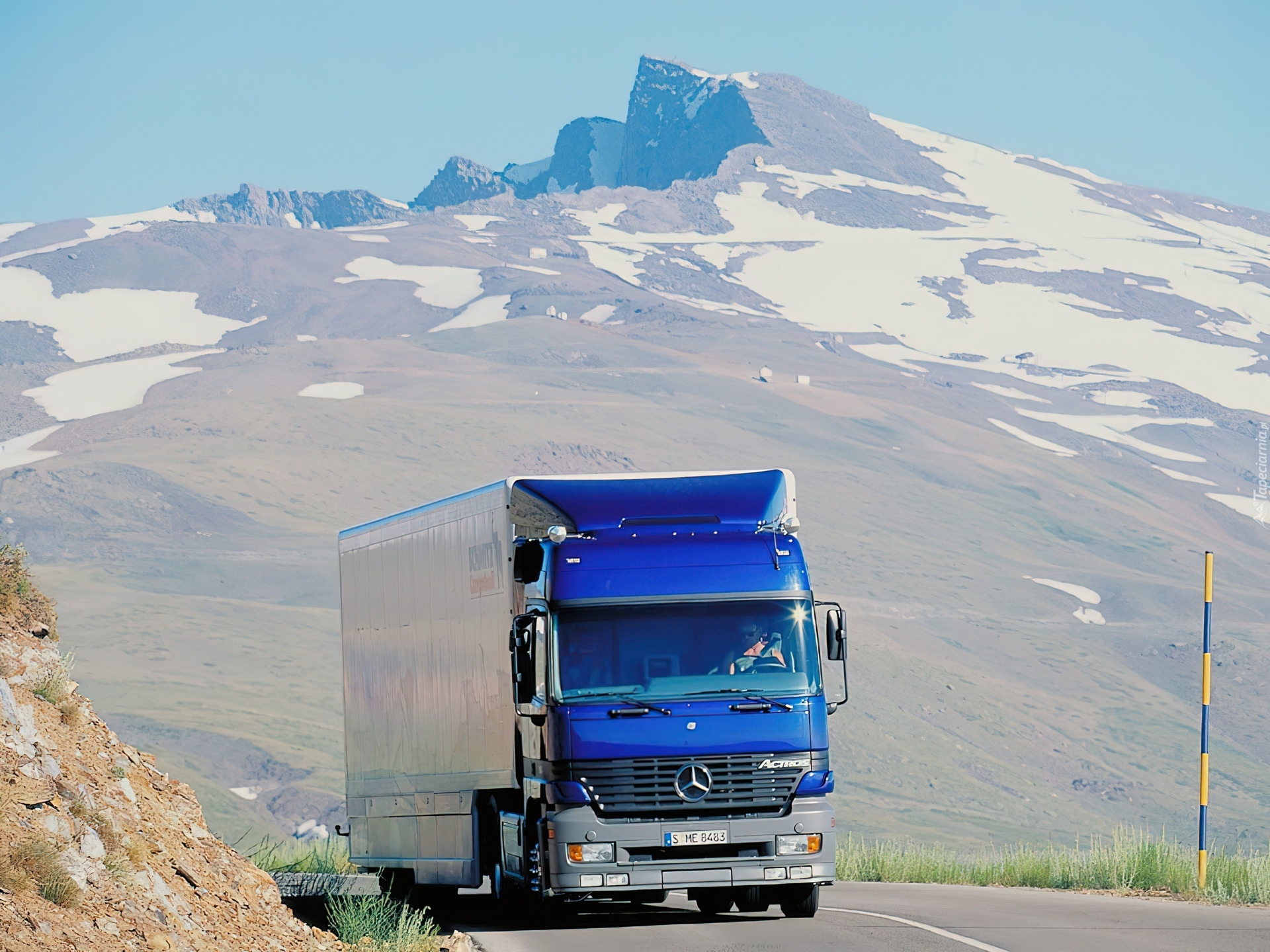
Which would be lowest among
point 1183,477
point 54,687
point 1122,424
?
point 54,687

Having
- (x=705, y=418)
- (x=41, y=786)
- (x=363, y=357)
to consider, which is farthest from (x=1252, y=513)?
(x=41, y=786)

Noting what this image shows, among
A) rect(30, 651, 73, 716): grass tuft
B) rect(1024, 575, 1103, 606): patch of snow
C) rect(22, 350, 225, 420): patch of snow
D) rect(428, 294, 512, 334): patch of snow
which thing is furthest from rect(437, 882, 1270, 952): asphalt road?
rect(428, 294, 512, 334): patch of snow

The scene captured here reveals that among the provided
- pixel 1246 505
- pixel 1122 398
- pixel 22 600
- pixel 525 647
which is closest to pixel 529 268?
pixel 1122 398

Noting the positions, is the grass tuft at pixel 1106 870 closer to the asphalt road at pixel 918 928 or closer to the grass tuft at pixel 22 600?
the asphalt road at pixel 918 928

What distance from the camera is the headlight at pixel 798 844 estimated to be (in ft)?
44.5

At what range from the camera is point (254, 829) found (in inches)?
1939

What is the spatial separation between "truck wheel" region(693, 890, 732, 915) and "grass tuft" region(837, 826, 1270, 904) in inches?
180

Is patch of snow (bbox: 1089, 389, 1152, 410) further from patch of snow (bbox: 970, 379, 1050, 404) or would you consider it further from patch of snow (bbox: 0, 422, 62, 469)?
patch of snow (bbox: 0, 422, 62, 469)

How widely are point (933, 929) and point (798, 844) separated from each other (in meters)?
1.40

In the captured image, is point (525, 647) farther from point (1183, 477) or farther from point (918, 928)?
point (1183, 477)

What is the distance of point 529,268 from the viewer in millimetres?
160750

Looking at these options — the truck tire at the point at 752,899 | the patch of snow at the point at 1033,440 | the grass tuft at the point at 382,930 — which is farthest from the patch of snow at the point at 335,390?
the grass tuft at the point at 382,930

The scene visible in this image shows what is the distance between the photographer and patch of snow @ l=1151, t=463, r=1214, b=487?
113m

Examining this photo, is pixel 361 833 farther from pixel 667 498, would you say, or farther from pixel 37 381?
pixel 37 381
